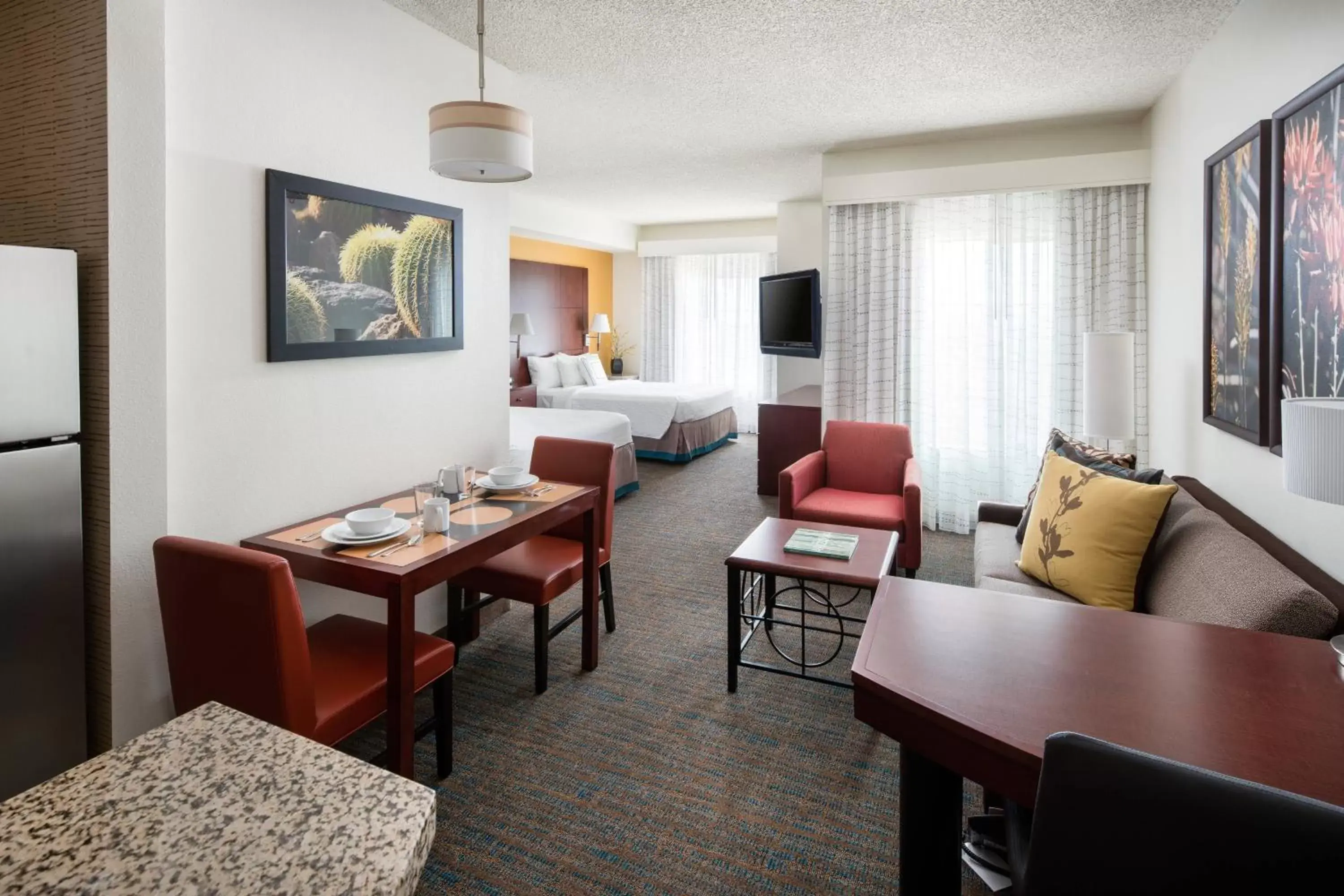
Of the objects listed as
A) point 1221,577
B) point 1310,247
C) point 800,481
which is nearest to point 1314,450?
point 1221,577

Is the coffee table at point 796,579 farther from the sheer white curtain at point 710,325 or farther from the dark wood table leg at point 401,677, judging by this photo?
the sheer white curtain at point 710,325

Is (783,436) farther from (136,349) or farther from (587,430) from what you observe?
(136,349)

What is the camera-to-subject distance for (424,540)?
7.35 feet

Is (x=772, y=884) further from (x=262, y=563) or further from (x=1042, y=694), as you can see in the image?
Result: (x=262, y=563)

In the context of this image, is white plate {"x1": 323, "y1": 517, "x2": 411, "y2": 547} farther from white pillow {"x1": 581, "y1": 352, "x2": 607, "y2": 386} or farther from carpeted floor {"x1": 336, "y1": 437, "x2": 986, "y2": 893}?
white pillow {"x1": 581, "y1": 352, "x2": 607, "y2": 386}

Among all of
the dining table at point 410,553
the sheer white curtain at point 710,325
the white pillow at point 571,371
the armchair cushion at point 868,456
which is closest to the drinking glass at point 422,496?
the dining table at point 410,553

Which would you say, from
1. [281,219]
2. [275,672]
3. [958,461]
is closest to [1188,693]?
[275,672]

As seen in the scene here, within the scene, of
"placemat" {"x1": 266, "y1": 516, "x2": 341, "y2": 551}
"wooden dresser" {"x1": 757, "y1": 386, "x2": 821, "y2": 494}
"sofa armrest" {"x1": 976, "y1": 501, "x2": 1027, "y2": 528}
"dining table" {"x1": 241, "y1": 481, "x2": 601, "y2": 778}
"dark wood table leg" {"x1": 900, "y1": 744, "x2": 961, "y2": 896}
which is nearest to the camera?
"dark wood table leg" {"x1": 900, "y1": 744, "x2": 961, "y2": 896}

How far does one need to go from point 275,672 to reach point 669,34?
2.83 meters

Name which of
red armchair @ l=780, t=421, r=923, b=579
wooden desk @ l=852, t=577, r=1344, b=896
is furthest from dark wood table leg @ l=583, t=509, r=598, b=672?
wooden desk @ l=852, t=577, r=1344, b=896

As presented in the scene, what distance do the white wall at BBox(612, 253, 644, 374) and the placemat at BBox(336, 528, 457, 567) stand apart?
7.83m

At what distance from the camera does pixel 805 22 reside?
9.65 ft

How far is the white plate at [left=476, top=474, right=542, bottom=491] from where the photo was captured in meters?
A: 2.80

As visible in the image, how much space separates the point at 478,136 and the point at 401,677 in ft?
5.01
